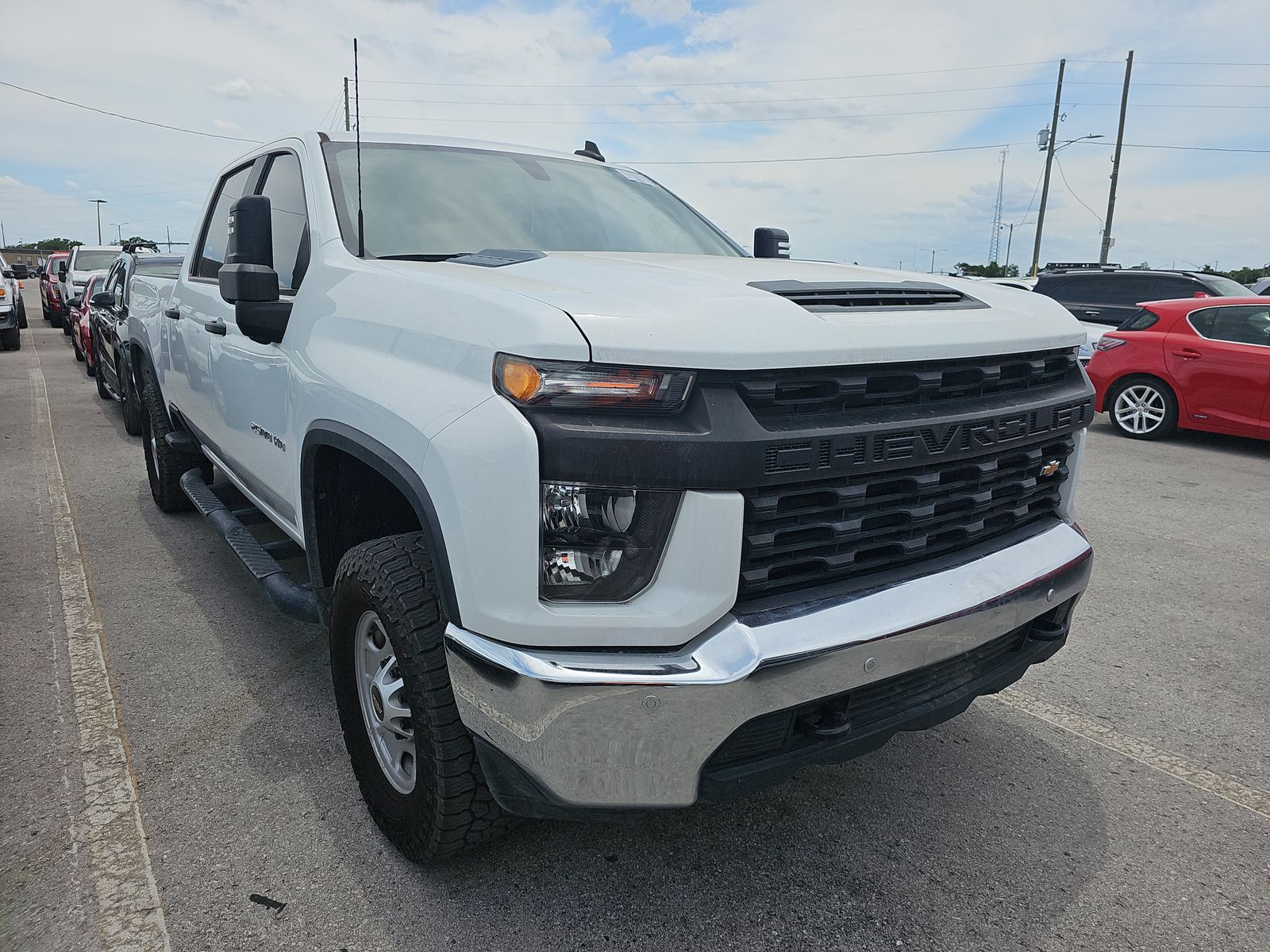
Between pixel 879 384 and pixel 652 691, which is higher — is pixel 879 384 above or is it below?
above

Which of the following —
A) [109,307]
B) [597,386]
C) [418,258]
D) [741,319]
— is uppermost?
[418,258]

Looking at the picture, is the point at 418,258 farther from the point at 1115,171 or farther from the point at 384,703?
the point at 1115,171

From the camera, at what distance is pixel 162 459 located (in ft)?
17.6

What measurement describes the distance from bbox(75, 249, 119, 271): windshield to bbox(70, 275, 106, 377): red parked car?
2696mm

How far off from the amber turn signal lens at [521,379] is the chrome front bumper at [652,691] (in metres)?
0.50

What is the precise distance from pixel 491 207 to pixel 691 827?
210 cm

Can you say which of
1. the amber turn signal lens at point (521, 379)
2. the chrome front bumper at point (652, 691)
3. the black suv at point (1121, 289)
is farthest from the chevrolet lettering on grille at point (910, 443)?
the black suv at point (1121, 289)

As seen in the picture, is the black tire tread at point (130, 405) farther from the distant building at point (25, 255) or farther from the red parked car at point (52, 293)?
the distant building at point (25, 255)

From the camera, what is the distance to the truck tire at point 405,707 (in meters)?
2.09

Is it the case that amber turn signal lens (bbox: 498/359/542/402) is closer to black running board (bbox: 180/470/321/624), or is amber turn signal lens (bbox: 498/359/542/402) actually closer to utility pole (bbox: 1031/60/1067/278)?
black running board (bbox: 180/470/321/624)

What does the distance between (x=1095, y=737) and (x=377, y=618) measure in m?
2.40

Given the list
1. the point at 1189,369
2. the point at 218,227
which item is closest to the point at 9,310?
the point at 218,227

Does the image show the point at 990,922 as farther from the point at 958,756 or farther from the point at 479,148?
the point at 479,148

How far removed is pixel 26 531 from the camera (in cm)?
533
